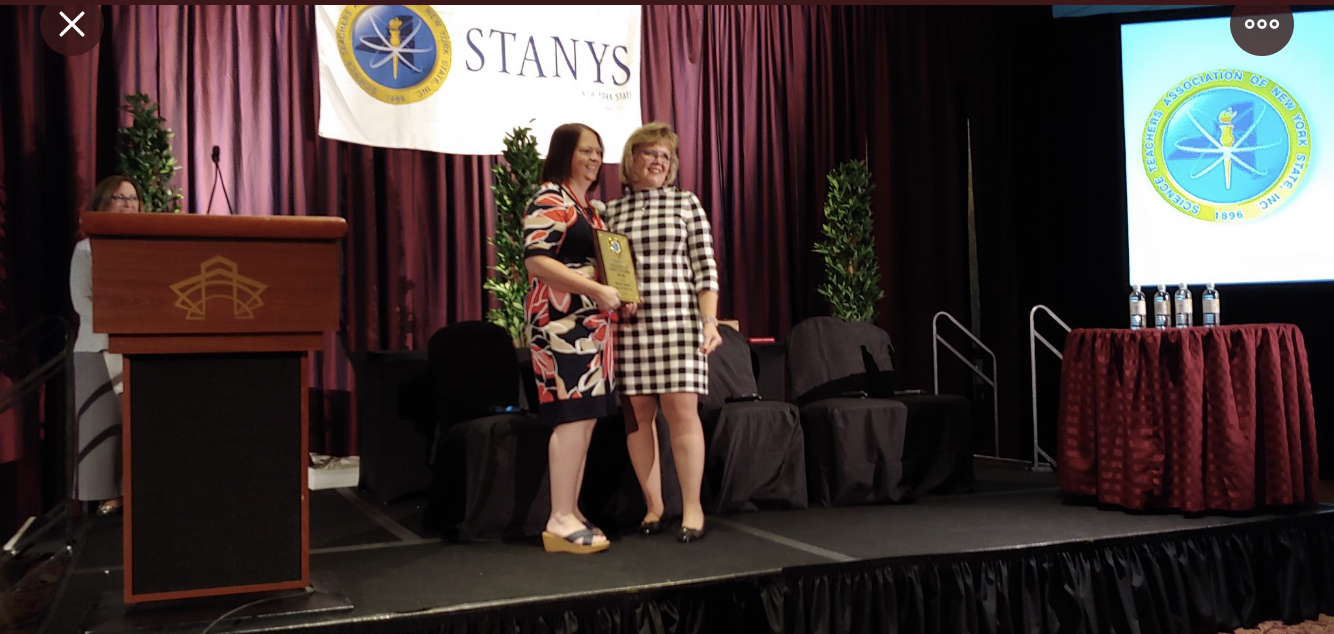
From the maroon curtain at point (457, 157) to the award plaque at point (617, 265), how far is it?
8.76ft

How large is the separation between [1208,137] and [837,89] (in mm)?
2398

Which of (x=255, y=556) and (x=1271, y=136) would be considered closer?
(x=255, y=556)

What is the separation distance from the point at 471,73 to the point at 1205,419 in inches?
154

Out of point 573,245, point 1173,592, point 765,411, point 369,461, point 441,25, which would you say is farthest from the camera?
point 441,25

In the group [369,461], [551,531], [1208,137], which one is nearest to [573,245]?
[551,531]

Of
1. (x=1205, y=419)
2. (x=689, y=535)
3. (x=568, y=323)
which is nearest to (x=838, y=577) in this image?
(x=689, y=535)

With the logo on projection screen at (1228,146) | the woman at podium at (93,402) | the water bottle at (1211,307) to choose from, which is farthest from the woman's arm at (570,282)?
the logo on projection screen at (1228,146)

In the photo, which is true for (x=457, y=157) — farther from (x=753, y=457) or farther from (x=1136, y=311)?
(x=1136, y=311)

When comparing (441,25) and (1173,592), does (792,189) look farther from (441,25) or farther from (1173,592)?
(1173,592)

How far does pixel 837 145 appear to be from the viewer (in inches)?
265

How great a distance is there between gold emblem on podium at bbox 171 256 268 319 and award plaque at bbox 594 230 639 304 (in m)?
1.00

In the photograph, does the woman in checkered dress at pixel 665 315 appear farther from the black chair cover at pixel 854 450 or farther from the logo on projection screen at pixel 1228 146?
the logo on projection screen at pixel 1228 146

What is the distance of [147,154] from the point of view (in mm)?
4309

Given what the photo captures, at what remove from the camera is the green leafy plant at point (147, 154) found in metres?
4.29
